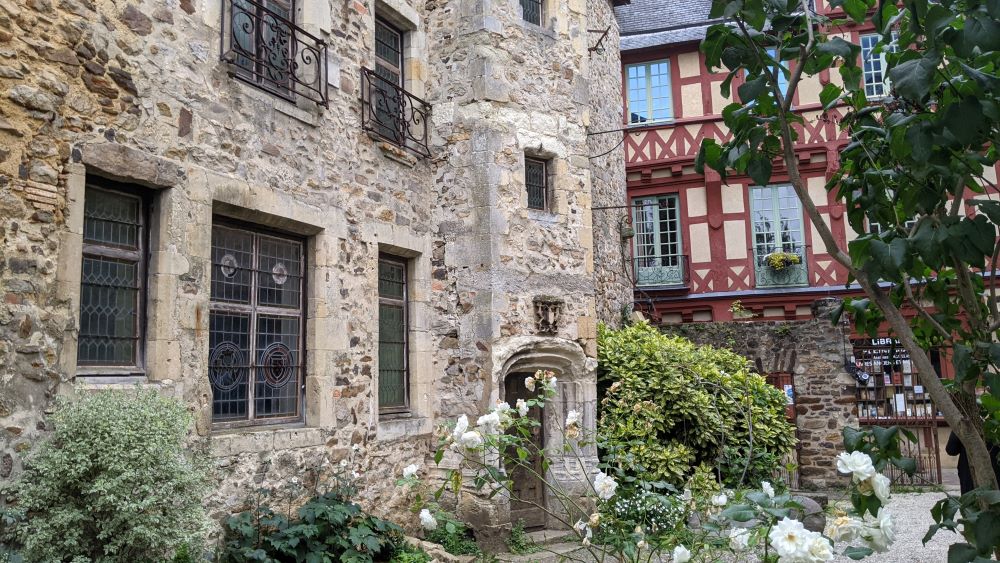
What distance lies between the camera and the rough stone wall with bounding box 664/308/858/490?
11195mm

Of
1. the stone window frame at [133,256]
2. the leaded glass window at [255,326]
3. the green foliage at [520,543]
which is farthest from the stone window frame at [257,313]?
the green foliage at [520,543]

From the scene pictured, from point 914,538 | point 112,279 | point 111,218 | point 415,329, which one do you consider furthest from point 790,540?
point 914,538

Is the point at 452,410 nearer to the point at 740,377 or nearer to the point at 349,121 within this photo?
the point at 349,121

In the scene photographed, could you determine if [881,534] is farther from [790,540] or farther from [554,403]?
[554,403]

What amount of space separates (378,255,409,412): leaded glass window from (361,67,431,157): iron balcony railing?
1.12 m

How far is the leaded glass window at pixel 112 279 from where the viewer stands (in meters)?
4.50

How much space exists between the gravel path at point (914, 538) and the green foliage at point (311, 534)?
373cm

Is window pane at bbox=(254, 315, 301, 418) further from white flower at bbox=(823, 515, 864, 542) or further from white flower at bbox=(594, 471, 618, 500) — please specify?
white flower at bbox=(823, 515, 864, 542)

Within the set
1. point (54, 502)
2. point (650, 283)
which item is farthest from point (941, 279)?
point (650, 283)

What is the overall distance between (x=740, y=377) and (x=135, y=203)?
22.8ft

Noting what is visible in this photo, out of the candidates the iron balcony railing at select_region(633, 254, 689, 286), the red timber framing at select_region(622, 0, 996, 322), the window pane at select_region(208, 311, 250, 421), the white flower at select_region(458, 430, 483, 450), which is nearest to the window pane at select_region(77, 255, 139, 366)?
the window pane at select_region(208, 311, 250, 421)

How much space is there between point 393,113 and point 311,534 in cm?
388

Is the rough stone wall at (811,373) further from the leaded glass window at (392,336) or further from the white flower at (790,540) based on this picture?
the white flower at (790,540)

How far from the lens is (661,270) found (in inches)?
572
